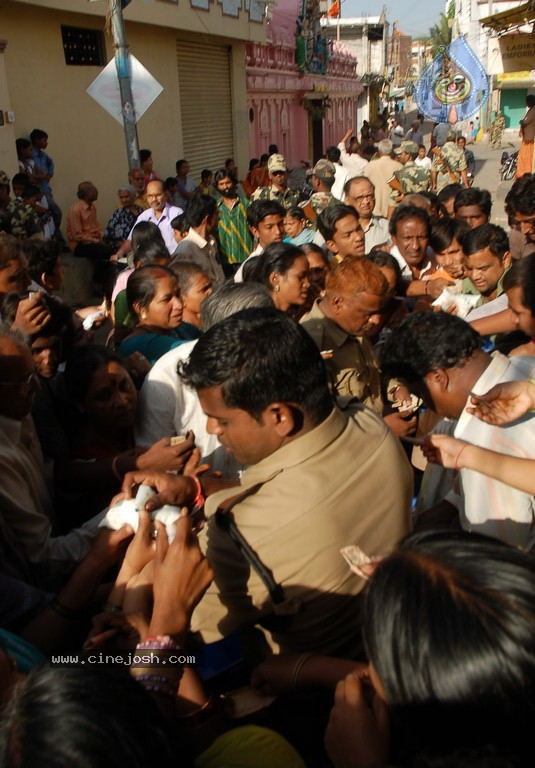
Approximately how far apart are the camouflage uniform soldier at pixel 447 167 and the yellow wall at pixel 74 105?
17.6 ft

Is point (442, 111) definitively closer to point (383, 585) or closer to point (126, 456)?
point (126, 456)

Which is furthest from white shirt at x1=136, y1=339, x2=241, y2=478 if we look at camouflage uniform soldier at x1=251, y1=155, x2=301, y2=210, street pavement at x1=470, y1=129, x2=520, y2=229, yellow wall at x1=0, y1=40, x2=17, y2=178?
street pavement at x1=470, y1=129, x2=520, y2=229

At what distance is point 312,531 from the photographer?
1511mm

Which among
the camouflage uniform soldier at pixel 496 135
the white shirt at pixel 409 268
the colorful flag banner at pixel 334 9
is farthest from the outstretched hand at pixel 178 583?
the camouflage uniform soldier at pixel 496 135

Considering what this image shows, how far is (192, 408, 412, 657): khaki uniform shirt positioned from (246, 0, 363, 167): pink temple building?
18.0m

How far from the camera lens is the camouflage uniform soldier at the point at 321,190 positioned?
7.65 meters

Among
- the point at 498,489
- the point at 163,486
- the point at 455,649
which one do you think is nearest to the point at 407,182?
the point at 498,489

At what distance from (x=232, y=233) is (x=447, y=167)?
5744 mm

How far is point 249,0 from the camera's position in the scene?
16.3 m

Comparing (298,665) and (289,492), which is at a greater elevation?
(289,492)

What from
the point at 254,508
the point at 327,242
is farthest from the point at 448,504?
the point at 327,242

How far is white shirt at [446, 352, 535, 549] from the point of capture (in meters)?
1.87

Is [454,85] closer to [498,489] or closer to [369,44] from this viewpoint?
[498,489]

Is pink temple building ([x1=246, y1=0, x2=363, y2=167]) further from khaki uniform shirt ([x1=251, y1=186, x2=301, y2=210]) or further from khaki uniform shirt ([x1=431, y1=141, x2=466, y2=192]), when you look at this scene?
khaki uniform shirt ([x1=251, y1=186, x2=301, y2=210])
